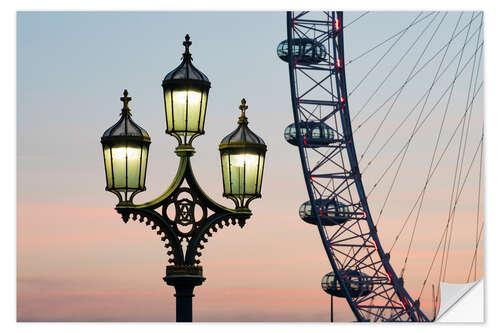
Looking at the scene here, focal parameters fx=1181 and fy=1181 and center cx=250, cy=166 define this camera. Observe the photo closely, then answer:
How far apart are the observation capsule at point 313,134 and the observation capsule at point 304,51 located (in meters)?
2.37

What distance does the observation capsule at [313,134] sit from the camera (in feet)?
103

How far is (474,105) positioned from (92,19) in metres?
4.61

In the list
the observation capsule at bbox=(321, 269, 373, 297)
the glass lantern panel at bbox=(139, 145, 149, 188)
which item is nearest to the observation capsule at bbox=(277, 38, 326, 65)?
the observation capsule at bbox=(321, 269, 373, 297)

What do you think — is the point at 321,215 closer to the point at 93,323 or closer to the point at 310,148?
the point at 310,148

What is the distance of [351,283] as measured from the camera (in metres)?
33.6

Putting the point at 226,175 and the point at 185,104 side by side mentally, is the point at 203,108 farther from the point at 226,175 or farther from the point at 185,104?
the point at 226,175

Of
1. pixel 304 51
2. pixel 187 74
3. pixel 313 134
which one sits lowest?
pixel 187 74

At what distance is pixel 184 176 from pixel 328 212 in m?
23.5

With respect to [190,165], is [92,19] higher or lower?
higher

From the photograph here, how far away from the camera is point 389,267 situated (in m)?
33.1

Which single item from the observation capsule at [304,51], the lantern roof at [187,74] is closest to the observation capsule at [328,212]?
the observation capsule at [304,51]

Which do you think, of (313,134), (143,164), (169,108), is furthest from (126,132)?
(313,134)

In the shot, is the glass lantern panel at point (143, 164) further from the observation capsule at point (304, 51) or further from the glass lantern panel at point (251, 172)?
the observation capsule at point (304, 51)
